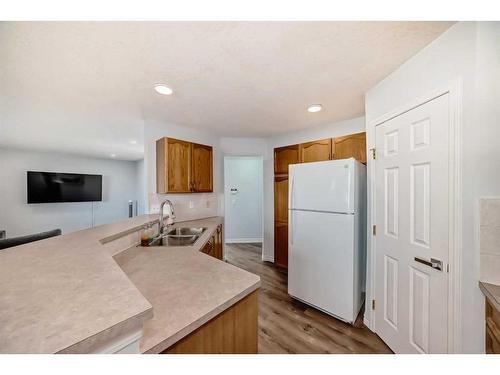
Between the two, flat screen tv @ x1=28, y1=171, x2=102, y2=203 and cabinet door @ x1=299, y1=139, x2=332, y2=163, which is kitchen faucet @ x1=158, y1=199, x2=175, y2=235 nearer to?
cabinet door @ x1=299, y1=139, x2=332, y2=163

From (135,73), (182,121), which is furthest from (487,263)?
(182,121)

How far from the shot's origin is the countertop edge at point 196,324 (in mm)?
603

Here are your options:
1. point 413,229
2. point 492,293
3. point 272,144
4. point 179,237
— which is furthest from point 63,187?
point 492,293

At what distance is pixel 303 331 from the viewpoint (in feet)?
5.68

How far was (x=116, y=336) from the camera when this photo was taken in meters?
0.50

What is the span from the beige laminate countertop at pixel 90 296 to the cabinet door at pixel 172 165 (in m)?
1.19

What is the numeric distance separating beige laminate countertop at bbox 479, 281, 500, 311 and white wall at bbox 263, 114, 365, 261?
1974 mm

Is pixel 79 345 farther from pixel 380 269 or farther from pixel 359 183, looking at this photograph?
pixel 359 183

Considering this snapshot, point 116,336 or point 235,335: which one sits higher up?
point 116,336

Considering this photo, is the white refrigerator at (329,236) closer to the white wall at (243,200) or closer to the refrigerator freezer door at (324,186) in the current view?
the refrigerator freezer door at (324,186)

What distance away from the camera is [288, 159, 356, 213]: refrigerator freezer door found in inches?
71.4
